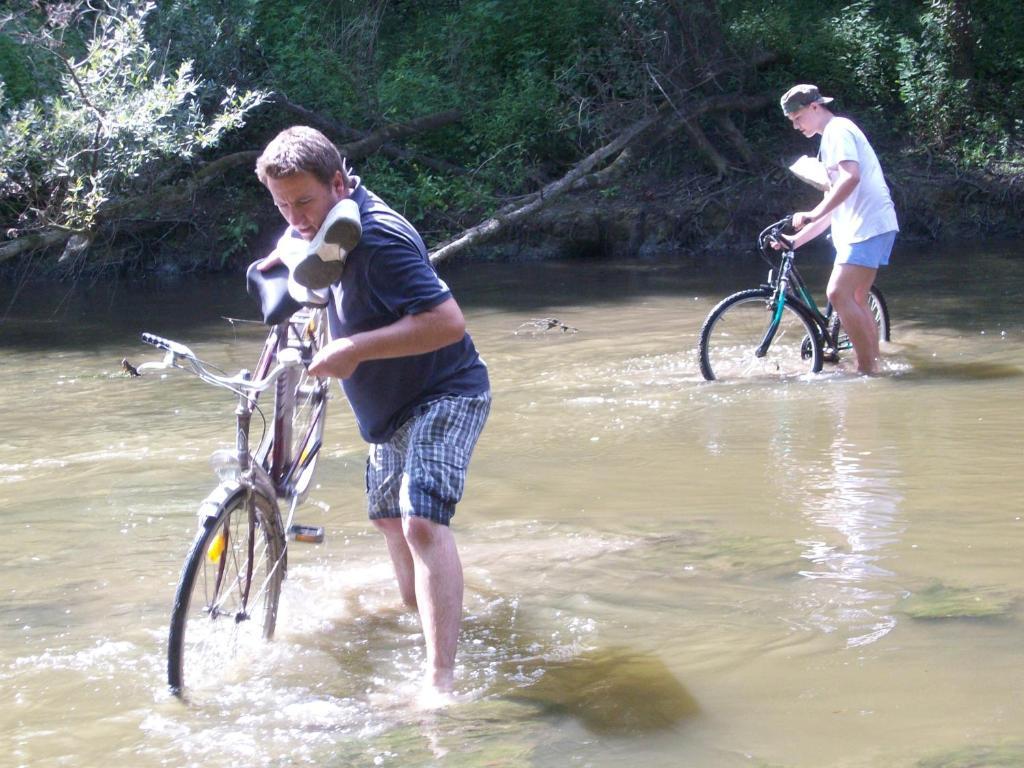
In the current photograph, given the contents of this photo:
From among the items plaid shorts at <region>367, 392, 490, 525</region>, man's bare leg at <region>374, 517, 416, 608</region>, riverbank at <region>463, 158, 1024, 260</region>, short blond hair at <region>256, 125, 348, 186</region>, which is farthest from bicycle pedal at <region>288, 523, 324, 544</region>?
riverbank at <region>463, 158, 1024, 260</region>

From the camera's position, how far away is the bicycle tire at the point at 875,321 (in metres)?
9.80

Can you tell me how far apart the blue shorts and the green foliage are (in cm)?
670

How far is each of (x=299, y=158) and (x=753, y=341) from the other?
6605mm

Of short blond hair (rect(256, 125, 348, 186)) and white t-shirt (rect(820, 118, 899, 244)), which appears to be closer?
short blond hair (rect(256, 125, 348, 186))

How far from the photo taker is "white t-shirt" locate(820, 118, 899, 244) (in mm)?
9000

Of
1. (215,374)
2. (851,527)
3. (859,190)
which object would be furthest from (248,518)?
(859,190)

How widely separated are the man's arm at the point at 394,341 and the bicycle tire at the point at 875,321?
20.2 feet

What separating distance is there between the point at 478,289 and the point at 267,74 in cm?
569

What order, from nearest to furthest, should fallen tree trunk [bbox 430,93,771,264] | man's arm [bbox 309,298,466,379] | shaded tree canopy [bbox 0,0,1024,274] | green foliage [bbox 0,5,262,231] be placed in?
man's arm [bbox 309,298,466,379] → green foliage [bbox 0,5,262,231] → fallen tree trunk [bbox 430,93,771,264] → shaded tree canopy [bbox 0,0,1024,274]

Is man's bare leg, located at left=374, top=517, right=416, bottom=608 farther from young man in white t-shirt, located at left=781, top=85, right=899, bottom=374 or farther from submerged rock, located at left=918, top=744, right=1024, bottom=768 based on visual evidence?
young man in white t-shirt, located at left=781, top=85, right=899, bottom=374

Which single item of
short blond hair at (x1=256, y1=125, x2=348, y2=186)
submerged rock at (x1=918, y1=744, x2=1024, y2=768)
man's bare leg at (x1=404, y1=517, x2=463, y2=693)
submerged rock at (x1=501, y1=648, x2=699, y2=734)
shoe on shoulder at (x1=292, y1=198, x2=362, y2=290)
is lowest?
submerged rock at (x1=501, y1=648, x2=699, y2=734)

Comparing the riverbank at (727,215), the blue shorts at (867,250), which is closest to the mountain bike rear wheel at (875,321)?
the blue shorts at (867,250)

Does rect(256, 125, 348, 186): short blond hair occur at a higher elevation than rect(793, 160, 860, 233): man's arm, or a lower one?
lower

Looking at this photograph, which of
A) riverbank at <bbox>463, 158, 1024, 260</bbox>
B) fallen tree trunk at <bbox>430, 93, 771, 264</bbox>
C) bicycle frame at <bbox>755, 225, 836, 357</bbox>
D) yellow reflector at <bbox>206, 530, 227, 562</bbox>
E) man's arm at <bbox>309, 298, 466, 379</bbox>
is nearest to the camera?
man's arm at <bbox>309, 298, 466, 379</bbox>
